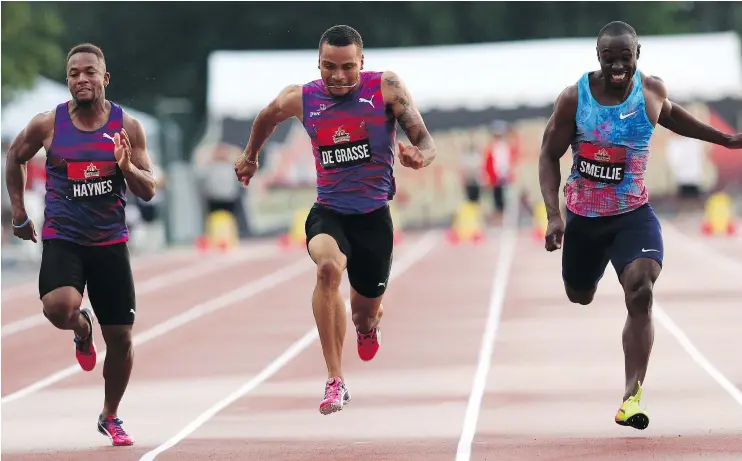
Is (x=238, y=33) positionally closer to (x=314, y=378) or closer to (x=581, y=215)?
(x=314, y=378)

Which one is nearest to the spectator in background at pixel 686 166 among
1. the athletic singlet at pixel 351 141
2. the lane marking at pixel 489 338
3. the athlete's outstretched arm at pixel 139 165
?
the lane marking at pixel 489 338

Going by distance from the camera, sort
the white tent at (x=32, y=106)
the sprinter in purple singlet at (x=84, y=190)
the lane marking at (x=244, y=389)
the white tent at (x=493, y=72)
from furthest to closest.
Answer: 1. the white tent at (x=493, y=72)
2. the white tent at (x=32, y=106)
3. the lane marking at (x=244, y=389)
4. the sprinter in purple singlet at (x=84, y=190)

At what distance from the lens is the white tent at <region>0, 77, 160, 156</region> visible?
2998 centimetres

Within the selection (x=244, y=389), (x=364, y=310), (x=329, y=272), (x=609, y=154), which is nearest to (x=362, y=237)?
(x=329, y=272)

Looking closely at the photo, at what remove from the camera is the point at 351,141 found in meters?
8.80

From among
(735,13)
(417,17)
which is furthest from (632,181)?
(735,13)

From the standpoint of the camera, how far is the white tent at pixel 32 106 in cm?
2998

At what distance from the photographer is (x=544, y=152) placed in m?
8.94

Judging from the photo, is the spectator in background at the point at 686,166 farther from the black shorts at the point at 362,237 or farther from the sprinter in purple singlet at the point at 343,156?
the sprinter in purple singlet at the point at 343,156

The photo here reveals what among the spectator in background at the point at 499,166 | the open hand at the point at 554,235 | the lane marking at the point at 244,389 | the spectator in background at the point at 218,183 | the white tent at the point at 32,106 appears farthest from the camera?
the spectator in background at the point at 218,183

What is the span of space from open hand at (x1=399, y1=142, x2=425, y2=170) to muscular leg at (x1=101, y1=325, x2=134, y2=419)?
1950mm

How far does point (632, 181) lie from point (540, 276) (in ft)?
41.9

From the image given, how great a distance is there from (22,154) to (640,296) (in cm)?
324

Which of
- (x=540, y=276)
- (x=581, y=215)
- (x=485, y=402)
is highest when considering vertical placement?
(x=581, y=215)
